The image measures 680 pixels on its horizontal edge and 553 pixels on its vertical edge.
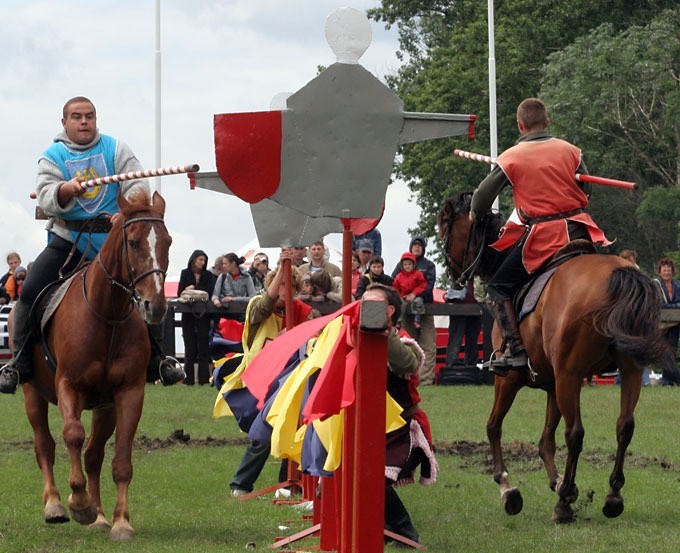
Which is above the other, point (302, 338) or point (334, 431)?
point (302, 338)

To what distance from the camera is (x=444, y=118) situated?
8.26 meters

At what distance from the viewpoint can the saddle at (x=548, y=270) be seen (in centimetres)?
1123

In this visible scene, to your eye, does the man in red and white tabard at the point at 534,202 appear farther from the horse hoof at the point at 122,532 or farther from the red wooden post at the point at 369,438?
the red wooden post at the point at 369,438

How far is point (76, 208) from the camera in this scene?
1119cm

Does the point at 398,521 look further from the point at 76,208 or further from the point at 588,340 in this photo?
the point at 76,208

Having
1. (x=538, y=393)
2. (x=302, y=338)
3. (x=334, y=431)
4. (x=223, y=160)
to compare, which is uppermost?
(x=223, y=160)

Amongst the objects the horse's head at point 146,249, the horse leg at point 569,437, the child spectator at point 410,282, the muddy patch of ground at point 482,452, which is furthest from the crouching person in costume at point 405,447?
the child spectator at point 410,282

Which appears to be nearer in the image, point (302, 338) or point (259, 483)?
Answer: point (302, 338)

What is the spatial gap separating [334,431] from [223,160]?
157 cm

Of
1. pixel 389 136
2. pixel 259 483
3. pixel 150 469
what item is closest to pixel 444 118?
pixel 389 136

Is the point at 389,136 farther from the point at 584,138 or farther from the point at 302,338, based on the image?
the point at 584,138

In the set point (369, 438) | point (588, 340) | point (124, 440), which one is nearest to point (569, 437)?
point (588, 340)

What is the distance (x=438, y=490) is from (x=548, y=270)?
107 inches

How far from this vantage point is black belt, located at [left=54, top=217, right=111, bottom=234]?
1118 centimetres
